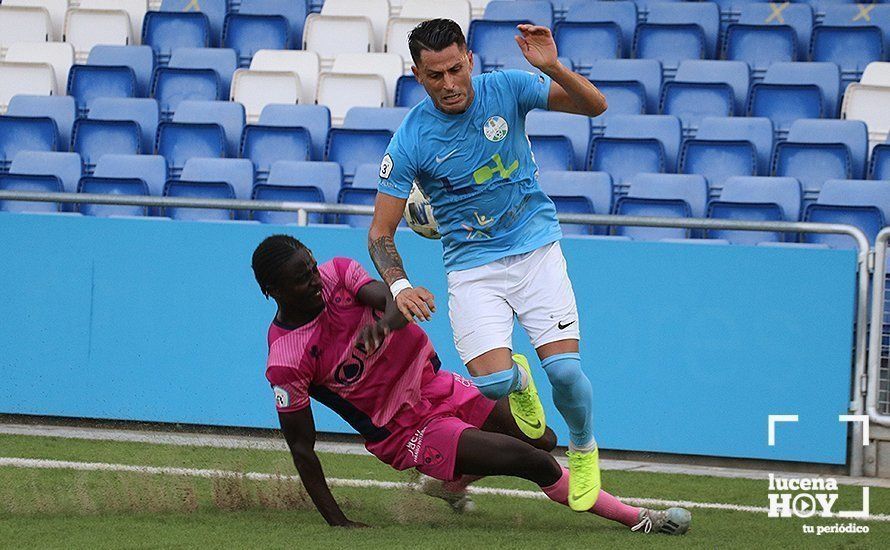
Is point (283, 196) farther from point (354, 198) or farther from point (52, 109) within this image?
point (52, 109)

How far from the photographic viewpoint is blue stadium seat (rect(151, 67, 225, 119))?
42.5ft

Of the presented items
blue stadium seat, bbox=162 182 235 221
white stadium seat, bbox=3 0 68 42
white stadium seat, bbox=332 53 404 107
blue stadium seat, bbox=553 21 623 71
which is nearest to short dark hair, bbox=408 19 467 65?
blue stadium seat, bbox=162 182 235 221

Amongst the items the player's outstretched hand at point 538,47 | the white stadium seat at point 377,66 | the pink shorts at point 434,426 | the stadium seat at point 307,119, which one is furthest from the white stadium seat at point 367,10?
the player's outstretched hand at point 538,47

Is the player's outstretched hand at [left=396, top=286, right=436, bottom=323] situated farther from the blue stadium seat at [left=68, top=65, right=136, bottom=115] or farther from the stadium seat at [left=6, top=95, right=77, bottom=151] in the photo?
the blue stadium seat at [left=68, top=65, right=136, bottom=115]

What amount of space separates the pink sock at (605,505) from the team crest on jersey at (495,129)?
1.60m

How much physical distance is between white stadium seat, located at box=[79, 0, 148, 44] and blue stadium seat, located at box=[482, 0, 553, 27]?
414cm

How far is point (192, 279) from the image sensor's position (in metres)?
9.43

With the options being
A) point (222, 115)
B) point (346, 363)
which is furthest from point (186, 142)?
point (346, 363)

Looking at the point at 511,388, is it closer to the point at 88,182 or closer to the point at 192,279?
the point at 192,279

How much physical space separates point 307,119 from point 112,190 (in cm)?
207

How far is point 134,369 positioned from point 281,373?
392 cm

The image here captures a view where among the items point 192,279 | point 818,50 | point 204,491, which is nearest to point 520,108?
point 204,491

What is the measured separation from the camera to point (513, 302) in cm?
595

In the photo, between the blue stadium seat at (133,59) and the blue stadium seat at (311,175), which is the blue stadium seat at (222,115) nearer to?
the blue stadium seat at (133,59)
